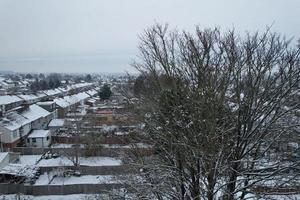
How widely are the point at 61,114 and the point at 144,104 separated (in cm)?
3433

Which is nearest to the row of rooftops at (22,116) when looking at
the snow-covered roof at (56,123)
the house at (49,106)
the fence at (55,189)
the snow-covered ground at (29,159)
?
the house at (49,106)

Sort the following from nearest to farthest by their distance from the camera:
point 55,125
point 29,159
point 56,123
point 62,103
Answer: point 29,159 < point 55,125 < point 56,123 < point 62,103

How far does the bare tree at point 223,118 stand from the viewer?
20.8 ft

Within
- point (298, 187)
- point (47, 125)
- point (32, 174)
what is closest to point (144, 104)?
point (298, 187)

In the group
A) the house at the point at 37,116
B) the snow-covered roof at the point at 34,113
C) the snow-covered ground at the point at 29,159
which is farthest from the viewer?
the house at the point at 37,116

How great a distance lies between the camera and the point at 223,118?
22.5ft

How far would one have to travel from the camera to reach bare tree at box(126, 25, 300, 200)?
6.35 meters

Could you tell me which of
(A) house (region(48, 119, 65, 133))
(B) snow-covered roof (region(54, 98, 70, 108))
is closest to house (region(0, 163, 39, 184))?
(A) house (region(48, 119, 65, 133))

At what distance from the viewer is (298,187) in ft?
22.2

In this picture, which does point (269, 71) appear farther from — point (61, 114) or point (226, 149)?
point (61, 114)

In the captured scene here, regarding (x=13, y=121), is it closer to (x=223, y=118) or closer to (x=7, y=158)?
(x=7, y=158)

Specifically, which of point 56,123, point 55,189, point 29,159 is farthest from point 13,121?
point 55,189

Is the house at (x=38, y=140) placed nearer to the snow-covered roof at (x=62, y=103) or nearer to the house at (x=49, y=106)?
the house at (x=49, y=106)

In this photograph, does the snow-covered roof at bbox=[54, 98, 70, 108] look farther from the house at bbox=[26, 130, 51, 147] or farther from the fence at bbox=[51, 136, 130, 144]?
the house at bbox=[26, 130, 51, 147]
